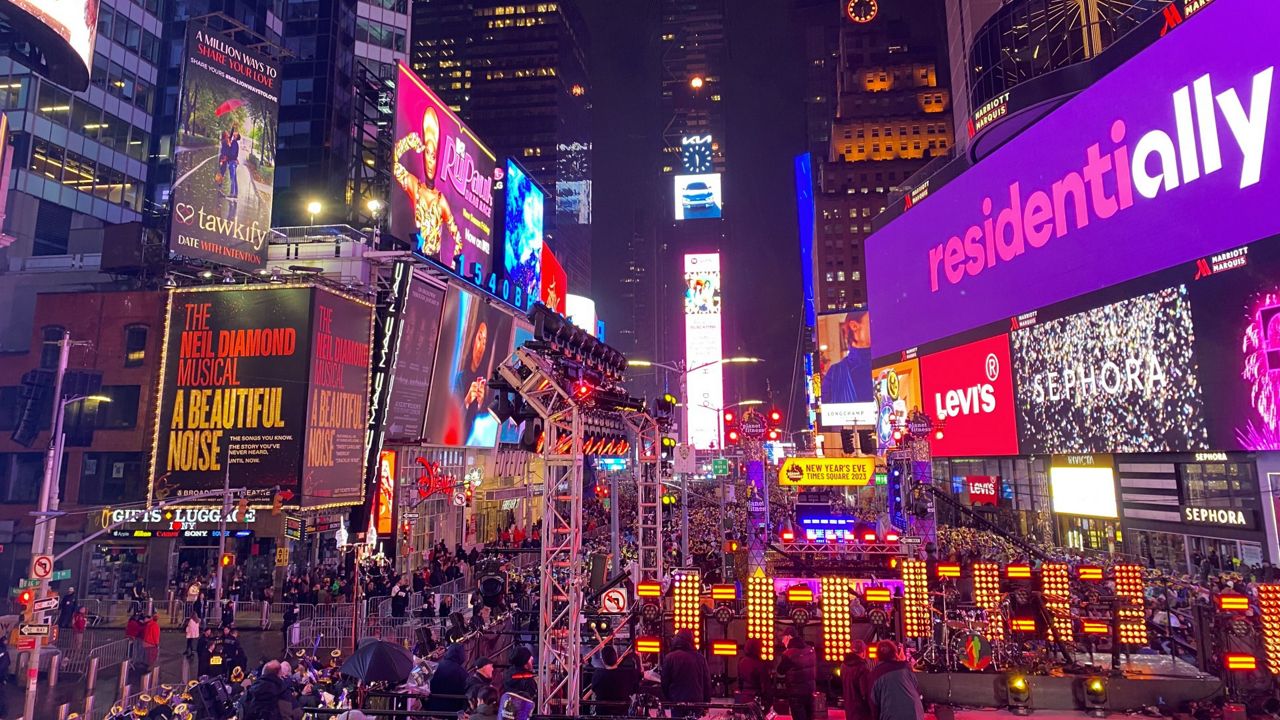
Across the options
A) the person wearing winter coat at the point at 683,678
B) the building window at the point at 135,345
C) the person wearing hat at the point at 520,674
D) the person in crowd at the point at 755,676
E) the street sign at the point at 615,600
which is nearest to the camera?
the person wearing winter coat at the point at 683,678

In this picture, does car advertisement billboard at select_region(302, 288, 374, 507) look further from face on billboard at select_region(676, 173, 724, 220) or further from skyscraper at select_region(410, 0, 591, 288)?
face on billboard at select_region(676, 173, 724, 220)

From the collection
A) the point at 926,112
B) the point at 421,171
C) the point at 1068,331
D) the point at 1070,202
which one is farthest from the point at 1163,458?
the point at 926,112

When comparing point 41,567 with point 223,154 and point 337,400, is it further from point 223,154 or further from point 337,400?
point 223,154

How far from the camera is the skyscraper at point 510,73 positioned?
453 feet

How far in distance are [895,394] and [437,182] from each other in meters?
31.8

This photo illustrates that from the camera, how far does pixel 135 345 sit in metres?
29.3

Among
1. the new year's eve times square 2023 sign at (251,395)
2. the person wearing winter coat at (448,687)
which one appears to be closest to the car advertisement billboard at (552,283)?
the new year's eve times square 2023 sign at (251,395)

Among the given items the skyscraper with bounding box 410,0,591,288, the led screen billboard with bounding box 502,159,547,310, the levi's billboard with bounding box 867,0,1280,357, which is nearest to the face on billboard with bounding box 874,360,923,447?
the levi's billboard with bounding box 867,0,1280,357

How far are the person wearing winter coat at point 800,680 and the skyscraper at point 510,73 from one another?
128 metres

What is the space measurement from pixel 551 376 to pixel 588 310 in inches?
3110

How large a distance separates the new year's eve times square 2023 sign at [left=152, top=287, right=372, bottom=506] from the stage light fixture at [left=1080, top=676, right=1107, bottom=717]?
24669 millimetres

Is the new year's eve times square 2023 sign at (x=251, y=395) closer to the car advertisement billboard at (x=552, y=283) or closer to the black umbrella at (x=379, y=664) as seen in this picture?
the black umbrella at (x=379, y=664)

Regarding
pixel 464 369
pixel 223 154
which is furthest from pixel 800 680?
pixel 464 369

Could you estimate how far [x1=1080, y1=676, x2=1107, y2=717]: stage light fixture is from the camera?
1365 centimetres
